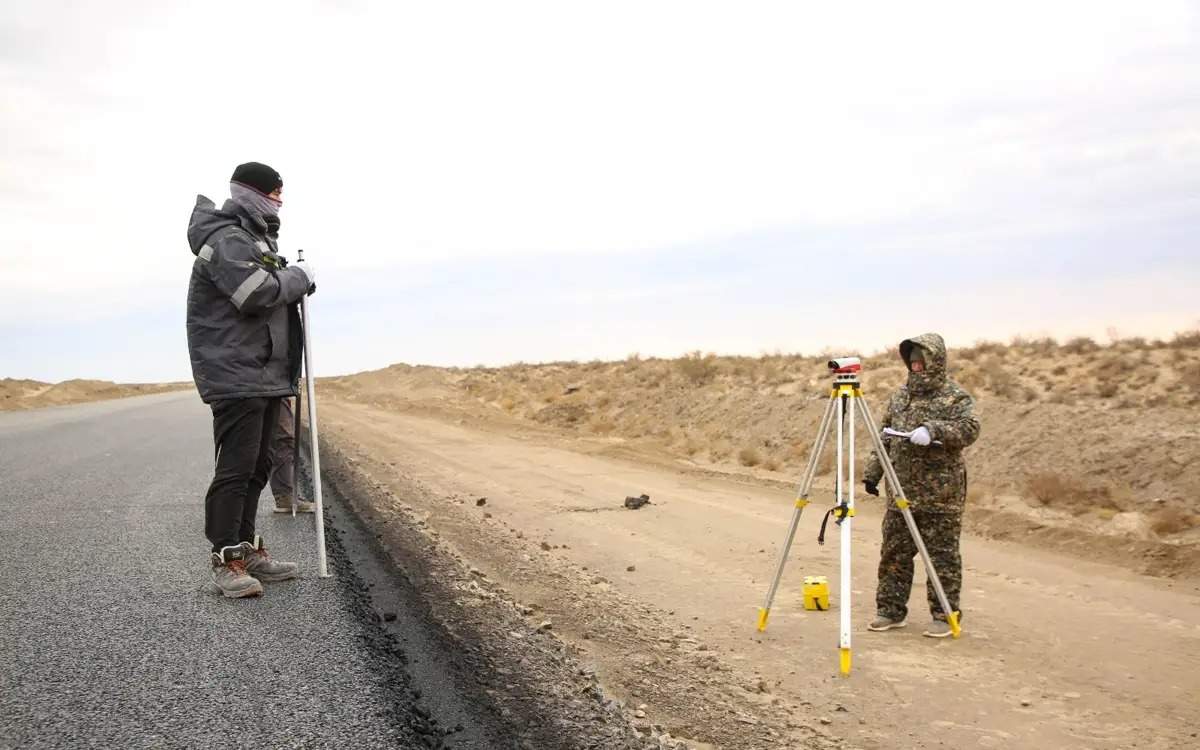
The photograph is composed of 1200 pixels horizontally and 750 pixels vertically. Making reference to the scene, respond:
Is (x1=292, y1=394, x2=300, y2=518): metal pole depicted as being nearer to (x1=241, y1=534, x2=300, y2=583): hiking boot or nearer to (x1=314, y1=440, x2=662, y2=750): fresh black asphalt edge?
(x1=314, y1=440, x2=662, y2=750): fresh black asphalt edge

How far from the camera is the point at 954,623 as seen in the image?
6.16m

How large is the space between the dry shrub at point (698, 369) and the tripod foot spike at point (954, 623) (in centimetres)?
1889

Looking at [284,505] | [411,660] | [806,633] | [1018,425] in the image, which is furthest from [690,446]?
[411,660]

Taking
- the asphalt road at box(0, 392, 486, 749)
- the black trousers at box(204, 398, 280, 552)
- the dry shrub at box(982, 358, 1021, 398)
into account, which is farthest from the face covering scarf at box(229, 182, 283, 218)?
the dry shrub at box(982, 358, 1021, 398)

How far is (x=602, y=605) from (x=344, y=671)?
9.26 ft

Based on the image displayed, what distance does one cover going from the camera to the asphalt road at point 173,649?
3525mm

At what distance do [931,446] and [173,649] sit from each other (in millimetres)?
4676

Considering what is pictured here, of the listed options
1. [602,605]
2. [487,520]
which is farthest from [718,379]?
[602,605]

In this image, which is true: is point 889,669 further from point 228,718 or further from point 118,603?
point 118,603

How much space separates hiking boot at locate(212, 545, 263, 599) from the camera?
5234mm

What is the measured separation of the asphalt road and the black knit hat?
247cm

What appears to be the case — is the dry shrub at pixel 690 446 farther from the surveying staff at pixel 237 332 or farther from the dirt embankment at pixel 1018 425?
the surveying staff at pixel 237 332

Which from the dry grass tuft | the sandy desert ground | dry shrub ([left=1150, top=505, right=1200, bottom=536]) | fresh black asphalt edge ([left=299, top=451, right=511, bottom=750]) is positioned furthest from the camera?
the dry grass tuft

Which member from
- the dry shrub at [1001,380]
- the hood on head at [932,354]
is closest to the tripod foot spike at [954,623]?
the hood on head at [932,354]
